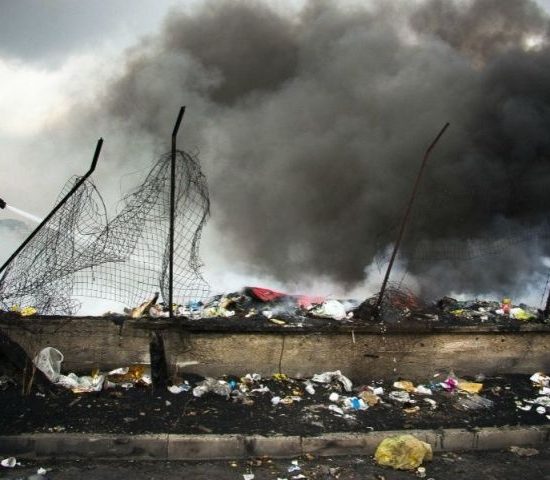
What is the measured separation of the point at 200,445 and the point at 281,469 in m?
0.60

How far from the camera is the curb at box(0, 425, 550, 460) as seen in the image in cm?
336

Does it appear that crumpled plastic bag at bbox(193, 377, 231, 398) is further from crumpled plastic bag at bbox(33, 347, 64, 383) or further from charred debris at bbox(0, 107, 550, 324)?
crumpled plastic bag at bbox(33, 347, 64, 383)

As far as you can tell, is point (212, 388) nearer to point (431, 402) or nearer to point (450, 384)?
point (431, 402)

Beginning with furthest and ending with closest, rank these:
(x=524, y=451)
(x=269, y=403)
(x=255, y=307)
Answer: (x=255, y=307) → (x=269, y=403) → (x=524, y=451)

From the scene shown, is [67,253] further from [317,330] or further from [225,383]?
[317,330]

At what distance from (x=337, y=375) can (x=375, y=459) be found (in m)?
1.14

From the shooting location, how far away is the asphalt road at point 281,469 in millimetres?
3152

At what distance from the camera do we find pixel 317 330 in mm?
4508

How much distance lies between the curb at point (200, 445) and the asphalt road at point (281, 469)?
68 millimetres

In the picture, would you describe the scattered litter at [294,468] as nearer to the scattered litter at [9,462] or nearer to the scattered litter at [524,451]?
the scattered litter at [524,451]

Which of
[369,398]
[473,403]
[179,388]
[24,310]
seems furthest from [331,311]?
[24,310]

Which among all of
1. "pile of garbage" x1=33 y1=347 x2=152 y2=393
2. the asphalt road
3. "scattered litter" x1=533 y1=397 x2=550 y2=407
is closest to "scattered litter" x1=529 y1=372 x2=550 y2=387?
"scattered litter" x1=533 y1=397 x2=550 y2=407

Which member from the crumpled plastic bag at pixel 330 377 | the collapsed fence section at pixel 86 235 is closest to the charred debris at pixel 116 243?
the collapsed fence section at pixel 86 235

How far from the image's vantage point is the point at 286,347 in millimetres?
4535
